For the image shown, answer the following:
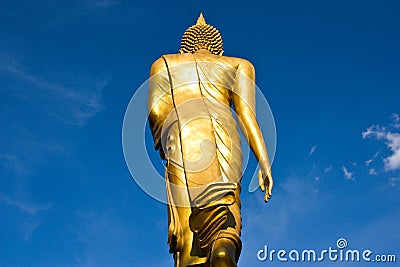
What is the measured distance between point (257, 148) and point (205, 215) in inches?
49.5

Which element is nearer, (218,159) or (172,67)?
(218,159)

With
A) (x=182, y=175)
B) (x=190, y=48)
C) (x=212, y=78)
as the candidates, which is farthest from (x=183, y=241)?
(x=190, y=48)

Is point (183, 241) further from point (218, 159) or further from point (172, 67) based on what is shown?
point (172, 67)

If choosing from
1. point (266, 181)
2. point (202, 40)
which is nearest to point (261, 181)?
point (266, 181)

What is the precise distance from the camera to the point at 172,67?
25.6 ft

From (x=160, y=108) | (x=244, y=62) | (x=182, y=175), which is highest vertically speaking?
(x=244, y=62)

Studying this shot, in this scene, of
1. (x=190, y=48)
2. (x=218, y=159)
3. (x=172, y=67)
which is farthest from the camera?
(x=190, y=48)

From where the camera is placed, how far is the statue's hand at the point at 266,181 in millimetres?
6996

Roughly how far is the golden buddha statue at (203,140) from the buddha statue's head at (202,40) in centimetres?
1

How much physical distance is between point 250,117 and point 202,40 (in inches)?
51.3

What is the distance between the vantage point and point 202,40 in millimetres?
8406

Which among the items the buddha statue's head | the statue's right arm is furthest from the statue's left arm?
the statue's right arm

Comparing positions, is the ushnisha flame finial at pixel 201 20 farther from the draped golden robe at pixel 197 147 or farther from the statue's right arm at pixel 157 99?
the statue's right arm at pixel 157 99

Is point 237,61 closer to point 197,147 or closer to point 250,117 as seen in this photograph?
point 250,117
